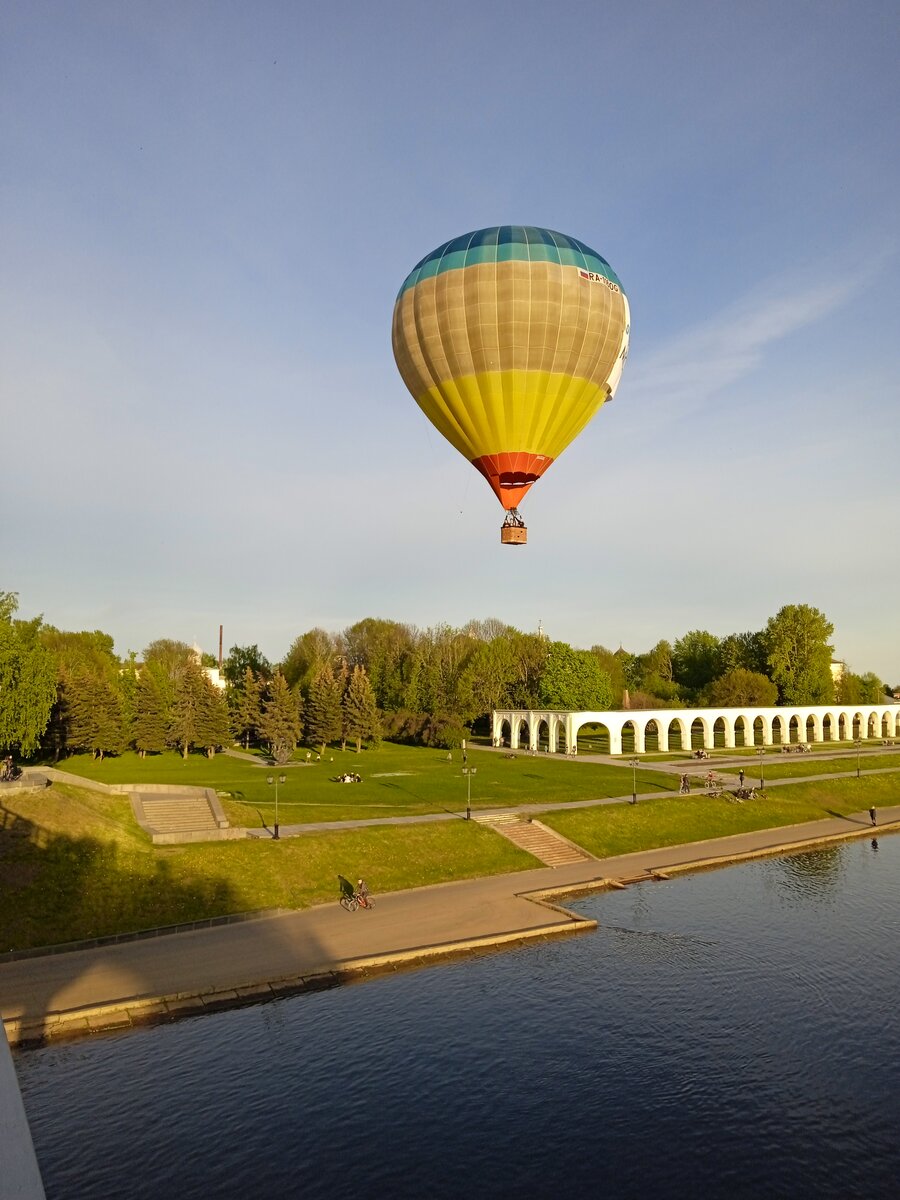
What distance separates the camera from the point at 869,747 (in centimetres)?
9988

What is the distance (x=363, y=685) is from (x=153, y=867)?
2222 inches

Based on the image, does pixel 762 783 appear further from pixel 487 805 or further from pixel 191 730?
pixel 191 730

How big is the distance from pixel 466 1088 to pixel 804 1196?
28.3ft

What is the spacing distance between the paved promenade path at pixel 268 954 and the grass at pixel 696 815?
7484 millimetres

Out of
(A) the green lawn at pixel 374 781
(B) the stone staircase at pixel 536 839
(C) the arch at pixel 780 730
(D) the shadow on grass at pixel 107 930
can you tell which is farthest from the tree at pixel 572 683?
(D) the shadow on grass at pixel 107 930

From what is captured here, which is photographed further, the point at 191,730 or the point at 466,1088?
the point at 191,730

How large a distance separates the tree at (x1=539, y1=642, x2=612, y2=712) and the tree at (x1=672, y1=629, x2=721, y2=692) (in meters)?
41.6

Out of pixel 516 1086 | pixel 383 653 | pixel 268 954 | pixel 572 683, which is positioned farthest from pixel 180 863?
pixel 383 653

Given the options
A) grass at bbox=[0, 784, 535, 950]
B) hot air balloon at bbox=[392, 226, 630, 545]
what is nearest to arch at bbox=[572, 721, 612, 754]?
grass at bbox=[0, 784, 535, 950]

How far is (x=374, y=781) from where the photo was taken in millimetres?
66375

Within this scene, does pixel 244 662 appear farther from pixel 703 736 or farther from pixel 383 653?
pixel 703 736

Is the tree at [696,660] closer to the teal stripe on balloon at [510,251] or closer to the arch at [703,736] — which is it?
the arch at [703,736]

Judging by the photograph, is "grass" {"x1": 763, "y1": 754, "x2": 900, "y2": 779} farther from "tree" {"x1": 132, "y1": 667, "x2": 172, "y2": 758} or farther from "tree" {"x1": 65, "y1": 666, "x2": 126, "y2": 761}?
"tree" {"x1": 65, "y1": 666, "x2": 126, "y2": 761}

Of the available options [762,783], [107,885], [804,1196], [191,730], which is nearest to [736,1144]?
[804,1196]
